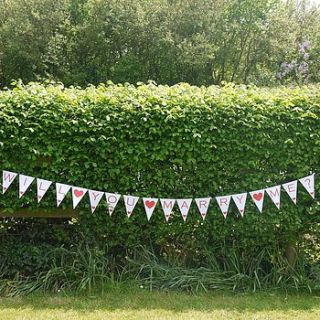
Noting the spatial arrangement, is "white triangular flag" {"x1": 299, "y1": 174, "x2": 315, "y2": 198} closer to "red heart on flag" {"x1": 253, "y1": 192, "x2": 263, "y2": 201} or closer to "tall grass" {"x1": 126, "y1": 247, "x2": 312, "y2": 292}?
"red heart on flag" {"x1": 253, "y1": 192, "x2": 263, "y2": 201}

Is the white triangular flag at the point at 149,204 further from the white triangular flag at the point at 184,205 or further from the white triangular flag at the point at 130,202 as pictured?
the white triangular flag at the point at 184,205

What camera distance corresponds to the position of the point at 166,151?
5.04 m

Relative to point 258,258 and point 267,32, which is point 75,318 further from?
point 267,32

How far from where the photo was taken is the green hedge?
16.3 ft

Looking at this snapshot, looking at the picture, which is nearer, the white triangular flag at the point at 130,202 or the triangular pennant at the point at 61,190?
the triangular pennant at the point at 61,190

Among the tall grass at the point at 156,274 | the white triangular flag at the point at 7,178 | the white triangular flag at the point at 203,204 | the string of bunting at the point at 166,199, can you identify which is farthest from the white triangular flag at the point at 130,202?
the white triangular flag at the point at 7,178

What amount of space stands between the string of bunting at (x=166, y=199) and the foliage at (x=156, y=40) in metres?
11.6

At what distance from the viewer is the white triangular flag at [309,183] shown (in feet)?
16.5

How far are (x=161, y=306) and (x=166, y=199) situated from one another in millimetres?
1214

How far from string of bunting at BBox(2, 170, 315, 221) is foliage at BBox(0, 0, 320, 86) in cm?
1159

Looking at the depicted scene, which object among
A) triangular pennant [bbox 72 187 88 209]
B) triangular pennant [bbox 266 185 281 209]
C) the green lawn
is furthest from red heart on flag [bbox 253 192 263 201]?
triangular pennant [bbox 72 187 88 209]

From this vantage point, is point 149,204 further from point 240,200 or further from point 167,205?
point 240,200

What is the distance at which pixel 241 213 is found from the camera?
4.99 metres

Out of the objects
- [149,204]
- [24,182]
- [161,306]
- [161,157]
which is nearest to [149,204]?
[149,204]
